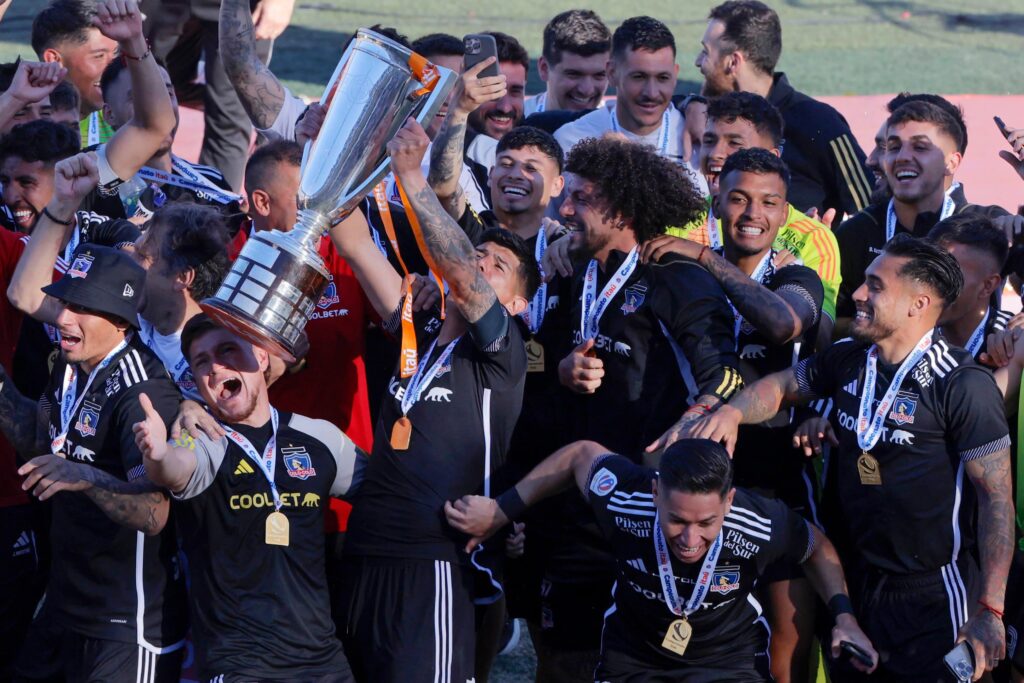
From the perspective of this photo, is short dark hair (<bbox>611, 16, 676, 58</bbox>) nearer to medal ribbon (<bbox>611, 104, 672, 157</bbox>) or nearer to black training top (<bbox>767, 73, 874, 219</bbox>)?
medal ribbon (<bbox>611, 104, 672, 157</bbox>)

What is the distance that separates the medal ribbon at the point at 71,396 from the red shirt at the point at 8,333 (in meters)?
0.69

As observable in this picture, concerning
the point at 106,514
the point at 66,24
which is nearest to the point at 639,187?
the point at 106,514

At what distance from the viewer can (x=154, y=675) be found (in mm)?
4883

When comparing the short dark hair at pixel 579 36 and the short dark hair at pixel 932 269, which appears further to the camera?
the short dark hair at pixel 579 36

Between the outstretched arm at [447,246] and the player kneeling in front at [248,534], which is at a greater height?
the outstretched arm at [447,246]

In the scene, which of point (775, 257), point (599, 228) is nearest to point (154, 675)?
point (599, 228)

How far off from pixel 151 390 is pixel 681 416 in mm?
1919

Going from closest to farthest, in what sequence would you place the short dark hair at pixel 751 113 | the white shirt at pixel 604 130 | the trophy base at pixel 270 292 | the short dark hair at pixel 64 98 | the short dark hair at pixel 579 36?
the trophy base at pixel 270 292
the short dark hair at pixel 751 113
the short dark hair at pixel 64 98
the white shirt at pixel 604 130
the short dark hair at pixel 579 36

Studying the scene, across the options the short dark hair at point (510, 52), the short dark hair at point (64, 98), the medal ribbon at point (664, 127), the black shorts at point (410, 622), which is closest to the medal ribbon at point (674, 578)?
the black shorts at point (410, 622)

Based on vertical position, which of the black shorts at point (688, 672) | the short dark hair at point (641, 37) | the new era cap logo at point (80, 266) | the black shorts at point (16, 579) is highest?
the short dark hair at point (641, 37)

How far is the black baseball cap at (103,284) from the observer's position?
4.84m

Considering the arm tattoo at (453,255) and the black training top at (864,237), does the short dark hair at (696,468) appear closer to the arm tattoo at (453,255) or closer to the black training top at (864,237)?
the arm tattoo at (453,255)

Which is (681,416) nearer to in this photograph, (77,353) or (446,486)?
(446,486)

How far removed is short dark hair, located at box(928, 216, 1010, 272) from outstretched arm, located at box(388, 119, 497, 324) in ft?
6.13
